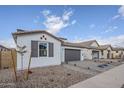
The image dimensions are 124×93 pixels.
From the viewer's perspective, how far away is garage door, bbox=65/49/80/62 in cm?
2572

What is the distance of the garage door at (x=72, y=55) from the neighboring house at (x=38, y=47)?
5437 millimetres

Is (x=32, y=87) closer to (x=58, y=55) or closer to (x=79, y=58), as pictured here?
(x=58, y=55)

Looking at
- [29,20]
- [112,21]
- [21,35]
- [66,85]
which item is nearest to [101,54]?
[112,21]

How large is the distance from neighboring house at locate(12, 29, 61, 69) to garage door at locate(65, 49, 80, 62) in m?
5.44

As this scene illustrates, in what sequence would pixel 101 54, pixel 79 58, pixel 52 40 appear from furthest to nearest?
pixel 101 54 → pixel 79 58 → pixel 52 40

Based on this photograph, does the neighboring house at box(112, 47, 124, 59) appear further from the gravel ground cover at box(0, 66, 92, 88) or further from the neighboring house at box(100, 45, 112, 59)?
the gravel ground cover at box(0, 66, 92, 88)

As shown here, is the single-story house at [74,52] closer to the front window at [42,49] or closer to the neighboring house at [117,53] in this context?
the front window at [42,49]

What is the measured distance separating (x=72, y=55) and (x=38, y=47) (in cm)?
985

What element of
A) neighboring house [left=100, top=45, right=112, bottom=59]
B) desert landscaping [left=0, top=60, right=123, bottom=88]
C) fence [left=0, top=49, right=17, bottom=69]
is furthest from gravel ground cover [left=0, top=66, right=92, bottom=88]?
neighboring house [left=100, top=45, right=112, bottom=59]

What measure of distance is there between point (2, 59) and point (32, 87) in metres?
9.34

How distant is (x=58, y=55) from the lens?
67.5 ft

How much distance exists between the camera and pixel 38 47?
59.0 feet

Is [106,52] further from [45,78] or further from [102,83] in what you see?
[102,83]
